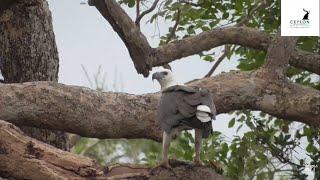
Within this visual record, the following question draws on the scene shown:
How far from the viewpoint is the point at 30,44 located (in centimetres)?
441

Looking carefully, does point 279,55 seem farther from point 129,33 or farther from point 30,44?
point 30,44

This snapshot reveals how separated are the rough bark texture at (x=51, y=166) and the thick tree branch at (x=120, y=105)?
2.36ft

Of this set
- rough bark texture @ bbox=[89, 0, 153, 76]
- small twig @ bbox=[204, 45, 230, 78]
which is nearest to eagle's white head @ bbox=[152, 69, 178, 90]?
rough bark texture @ bbox=[89, 0, 153, 76]

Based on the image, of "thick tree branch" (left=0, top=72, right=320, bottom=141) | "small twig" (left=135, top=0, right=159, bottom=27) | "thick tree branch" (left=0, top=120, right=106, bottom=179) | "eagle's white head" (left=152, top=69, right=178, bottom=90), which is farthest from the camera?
"small twig" (left=135, top=0, right=159, bottom=27)

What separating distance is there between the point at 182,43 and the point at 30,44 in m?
1.13

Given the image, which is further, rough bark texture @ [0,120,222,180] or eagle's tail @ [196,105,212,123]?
rough bark texture @ [0,120,222,180]

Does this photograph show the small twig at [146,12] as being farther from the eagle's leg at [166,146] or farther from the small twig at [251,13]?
the eagle's leg at [166,146]

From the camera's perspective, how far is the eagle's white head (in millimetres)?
3195

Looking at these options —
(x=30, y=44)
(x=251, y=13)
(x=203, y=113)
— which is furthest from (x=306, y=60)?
(x=203, y=113)

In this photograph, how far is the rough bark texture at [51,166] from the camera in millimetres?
2922

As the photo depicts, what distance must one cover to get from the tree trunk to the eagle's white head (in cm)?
142

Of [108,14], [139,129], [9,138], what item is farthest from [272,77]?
[9,138]

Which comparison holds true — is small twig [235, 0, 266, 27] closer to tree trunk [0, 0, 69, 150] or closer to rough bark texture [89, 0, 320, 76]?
rough bark texture [89, 0, 320, 76]

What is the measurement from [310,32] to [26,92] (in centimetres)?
242
